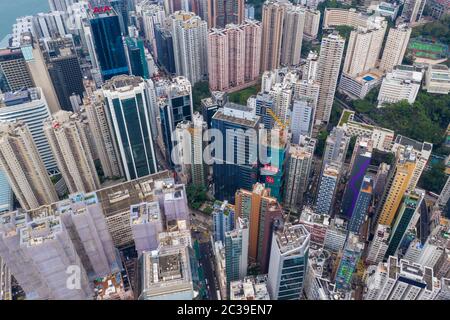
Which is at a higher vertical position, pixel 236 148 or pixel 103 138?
pixel 236 148

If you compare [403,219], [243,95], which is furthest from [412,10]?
[403,219]

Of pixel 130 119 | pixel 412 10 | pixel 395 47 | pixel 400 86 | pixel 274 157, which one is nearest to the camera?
pixel 130 119

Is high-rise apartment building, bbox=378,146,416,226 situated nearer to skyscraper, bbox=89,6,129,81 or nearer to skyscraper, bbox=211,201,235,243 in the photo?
skyscraper, bbox=211,201,235,243

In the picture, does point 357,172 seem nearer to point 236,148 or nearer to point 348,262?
point 348,262

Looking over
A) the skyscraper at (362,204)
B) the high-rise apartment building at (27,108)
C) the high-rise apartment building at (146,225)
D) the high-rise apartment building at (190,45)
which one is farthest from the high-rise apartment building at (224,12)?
the high-rise apartment building at (146,225)

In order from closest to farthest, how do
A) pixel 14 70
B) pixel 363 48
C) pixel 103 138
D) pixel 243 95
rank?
pixel 103 138
pixel 14 70
pixel 363 48
pixel 243 95

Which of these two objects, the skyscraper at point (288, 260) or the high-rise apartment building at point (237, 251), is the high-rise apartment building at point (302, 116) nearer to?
the high-rise apartment building at point (237, 251)
